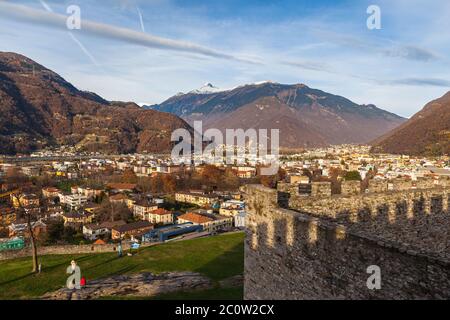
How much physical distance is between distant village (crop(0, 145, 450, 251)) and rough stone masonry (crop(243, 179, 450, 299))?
1190 millimetres

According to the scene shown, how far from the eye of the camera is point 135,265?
2423 cm

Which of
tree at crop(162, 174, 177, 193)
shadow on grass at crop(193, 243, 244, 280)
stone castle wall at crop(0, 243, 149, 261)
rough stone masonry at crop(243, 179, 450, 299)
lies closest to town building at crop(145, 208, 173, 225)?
stone castle wall at crop(0, 243, 149, 261)

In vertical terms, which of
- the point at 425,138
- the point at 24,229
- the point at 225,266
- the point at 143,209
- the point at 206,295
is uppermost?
the point at 425,138

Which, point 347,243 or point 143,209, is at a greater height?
point 347,243

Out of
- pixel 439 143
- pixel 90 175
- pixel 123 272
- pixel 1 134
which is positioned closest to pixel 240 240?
pixel 123 272

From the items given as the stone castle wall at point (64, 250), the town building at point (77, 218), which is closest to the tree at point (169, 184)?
the town building at point (77, 218)

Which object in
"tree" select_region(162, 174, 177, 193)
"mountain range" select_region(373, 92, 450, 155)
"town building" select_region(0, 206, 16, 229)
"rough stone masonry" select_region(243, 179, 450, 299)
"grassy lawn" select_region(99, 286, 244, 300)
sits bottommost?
"town building" select_region(0, 206, 16, 229)

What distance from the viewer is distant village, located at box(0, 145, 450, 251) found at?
44.1 m

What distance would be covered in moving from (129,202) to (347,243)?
2542 inches

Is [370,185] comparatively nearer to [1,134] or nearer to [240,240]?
[240,240]

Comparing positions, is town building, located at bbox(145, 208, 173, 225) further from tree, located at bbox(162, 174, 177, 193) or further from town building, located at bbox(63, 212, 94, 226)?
tree, located at bbox(162, 174, 177, 193)

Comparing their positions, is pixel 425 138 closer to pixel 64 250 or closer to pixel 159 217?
pixel 159 217

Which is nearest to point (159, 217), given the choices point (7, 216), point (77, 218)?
point (77, 218)
